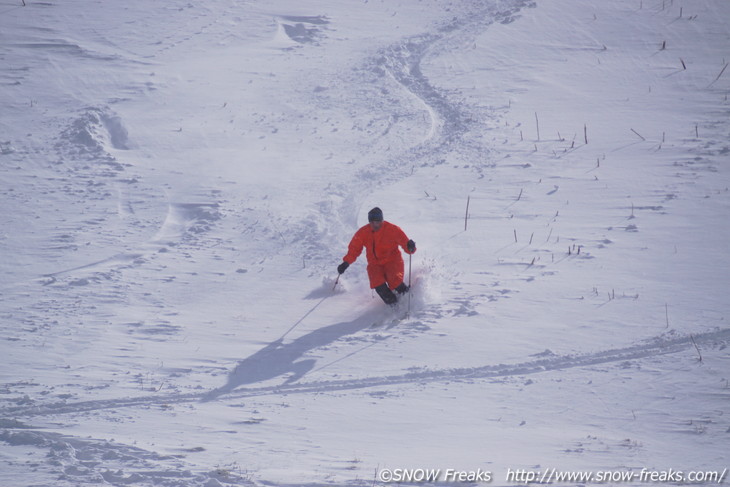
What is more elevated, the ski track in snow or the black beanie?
the black beanie

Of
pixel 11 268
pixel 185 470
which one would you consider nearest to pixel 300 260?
pixel 11 268

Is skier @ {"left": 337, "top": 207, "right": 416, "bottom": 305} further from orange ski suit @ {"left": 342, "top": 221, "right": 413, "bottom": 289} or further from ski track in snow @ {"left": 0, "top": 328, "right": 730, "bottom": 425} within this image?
ski track in snow @ {"left": 0, "top": 328, "right": 730, "bottom": 425}

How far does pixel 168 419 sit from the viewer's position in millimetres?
5793

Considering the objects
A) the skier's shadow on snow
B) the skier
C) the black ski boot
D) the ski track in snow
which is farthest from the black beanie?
the ski track in snow

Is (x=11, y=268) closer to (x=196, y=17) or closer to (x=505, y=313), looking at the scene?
(x=505, y=313)

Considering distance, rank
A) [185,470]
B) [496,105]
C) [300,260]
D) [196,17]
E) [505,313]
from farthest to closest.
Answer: [196,17], [496,105], [300,260], [505,313], [185,470]

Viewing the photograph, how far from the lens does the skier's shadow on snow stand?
6781 mm

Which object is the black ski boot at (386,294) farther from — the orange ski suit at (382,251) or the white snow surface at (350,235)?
the white snow surface at (350,235)

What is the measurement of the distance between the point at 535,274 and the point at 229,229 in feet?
14.3

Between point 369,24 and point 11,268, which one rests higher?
point 369,24

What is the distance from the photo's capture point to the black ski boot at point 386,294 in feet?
26.7

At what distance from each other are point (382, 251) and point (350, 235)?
1.78m

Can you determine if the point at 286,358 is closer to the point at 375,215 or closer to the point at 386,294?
the point at 386,294

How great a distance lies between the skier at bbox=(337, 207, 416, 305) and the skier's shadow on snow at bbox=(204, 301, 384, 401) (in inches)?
15.1
